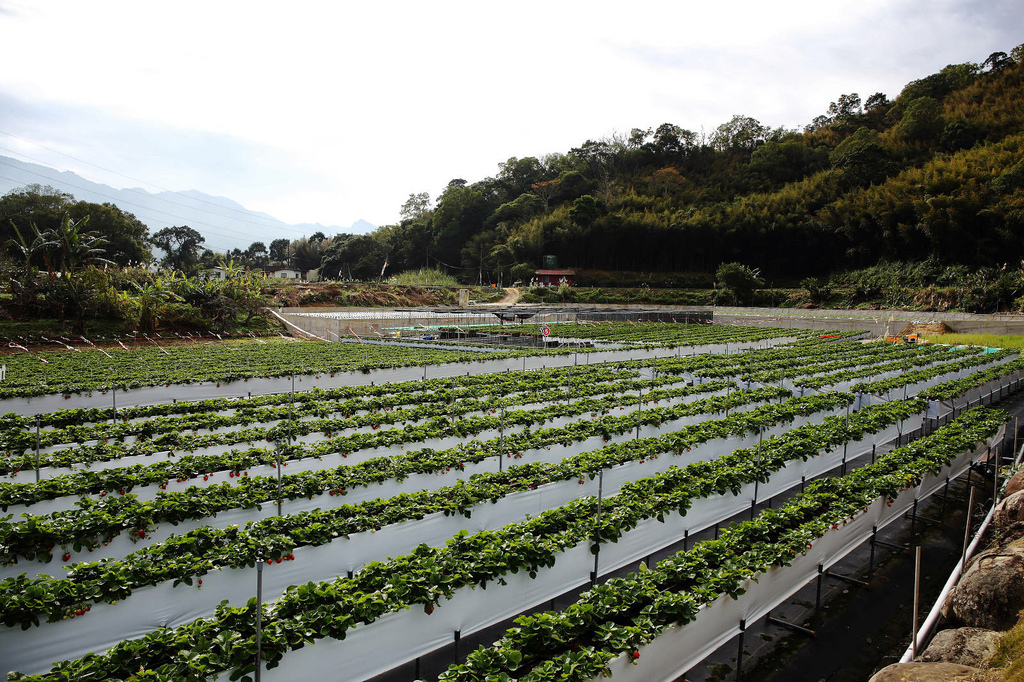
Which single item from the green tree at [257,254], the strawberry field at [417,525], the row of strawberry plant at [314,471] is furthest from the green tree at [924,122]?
the green tree at [257,254]

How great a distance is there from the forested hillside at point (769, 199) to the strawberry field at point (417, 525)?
186 feet

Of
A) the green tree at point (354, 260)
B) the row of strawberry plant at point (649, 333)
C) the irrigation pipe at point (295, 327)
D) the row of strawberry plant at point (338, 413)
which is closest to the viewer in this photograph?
the row of strawberry plant at point (338, 413)

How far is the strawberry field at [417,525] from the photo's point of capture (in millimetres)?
5273

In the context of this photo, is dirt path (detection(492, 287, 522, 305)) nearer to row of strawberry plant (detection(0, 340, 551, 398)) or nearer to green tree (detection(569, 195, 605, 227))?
green tree (detection(569, 195, 605, 227))

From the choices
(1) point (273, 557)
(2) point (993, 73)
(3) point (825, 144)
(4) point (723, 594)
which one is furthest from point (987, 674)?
(2) point (993, 73)

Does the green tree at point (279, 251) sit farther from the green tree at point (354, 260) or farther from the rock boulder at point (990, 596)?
the rock boulder at point (990, 596)

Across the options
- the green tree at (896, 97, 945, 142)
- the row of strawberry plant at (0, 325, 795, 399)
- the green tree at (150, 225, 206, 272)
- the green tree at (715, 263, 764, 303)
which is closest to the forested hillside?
the green tree at (896, 97, 945, 142)

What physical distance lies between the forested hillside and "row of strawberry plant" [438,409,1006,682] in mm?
62305

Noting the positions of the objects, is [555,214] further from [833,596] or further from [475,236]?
[833,596]

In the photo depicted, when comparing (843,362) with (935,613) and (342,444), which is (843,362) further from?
(342,444)

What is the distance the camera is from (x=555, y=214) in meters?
88.2

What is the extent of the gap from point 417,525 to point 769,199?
3370 inches

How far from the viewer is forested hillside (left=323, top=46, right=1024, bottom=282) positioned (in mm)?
59469

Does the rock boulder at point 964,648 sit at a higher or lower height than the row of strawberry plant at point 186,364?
→ lower
